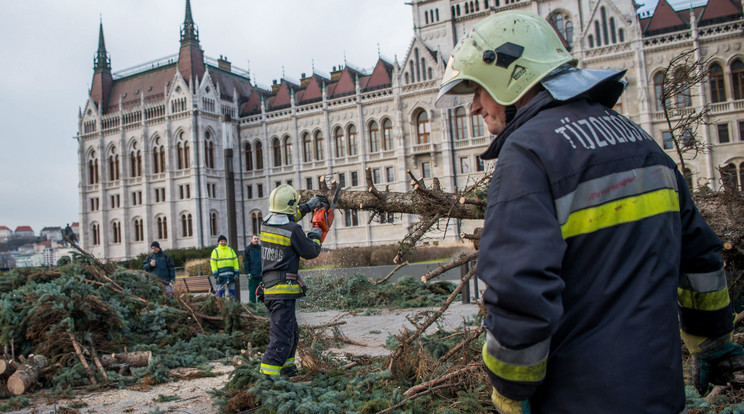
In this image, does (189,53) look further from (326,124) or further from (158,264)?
(158,264)

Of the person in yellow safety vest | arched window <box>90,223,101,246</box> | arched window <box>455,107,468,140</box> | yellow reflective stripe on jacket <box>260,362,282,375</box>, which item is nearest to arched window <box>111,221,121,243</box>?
arched window <box>90,223,101,246</box>

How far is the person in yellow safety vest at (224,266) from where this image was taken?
500 inches

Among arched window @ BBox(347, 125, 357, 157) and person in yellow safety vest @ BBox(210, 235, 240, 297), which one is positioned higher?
arched window @ BBox(347, 125, 357, 157)

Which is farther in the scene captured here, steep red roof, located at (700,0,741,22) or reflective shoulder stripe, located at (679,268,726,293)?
steep red roof, located at (700,0,741,22)

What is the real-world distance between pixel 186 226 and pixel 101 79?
749 inches

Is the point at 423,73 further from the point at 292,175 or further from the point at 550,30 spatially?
the point at 550,30

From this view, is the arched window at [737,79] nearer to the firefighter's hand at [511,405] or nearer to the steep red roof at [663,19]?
the steep red roof at [663,19]

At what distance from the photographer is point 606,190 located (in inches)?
64.8

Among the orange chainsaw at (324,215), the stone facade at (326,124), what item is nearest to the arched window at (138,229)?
the stone facade at (326,124)

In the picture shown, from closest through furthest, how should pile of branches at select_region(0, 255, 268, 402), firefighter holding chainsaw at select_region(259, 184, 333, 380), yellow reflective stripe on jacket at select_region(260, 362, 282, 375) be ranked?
yellow reflective stripe on jacket at select_region(260, 362, 282, 375)
firefighter holding chainsaw at select_region(259, 184, 333, 380)
pile of branches at select_region(0, 255, 268, 402)

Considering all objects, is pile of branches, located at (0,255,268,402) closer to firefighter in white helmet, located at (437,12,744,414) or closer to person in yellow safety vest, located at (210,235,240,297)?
person in yellow safety vest, located at (210,235,240,297)

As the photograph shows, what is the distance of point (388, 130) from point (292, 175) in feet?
30.7

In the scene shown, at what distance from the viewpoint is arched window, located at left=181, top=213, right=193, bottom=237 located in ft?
148

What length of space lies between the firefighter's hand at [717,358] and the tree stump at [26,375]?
6.67 metres
